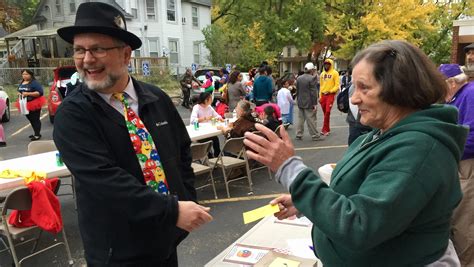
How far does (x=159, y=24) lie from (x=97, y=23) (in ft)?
79.4

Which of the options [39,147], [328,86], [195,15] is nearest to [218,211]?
[39,147]

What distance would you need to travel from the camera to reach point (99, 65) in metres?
1.86

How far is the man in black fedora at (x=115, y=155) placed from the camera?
171 cm

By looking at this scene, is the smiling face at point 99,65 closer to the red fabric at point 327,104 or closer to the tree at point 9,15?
the red fabric at point 327,104

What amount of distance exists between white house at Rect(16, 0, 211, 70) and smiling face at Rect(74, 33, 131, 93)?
21.9 metres

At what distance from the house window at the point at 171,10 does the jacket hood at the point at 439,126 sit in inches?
1016

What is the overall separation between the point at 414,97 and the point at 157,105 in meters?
1.37

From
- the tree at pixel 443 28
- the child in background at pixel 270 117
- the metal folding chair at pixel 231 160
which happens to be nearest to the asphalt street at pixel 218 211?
the metal folding chair at pixel 231 160

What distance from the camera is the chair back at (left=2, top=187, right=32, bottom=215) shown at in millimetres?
3197

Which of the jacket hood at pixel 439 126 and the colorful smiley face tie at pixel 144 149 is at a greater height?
the jacket hood at pixel 439 126

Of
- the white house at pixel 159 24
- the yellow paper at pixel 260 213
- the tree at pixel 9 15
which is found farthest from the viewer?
the tree at pixel 9 15

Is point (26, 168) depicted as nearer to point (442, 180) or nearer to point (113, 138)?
point (113, 138)

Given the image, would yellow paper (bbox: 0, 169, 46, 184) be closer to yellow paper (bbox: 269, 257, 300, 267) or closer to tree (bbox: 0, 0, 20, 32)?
yellow paper (bbox: 269, 257, 300, 267)

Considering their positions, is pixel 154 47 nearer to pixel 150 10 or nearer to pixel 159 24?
pixel 159 24
